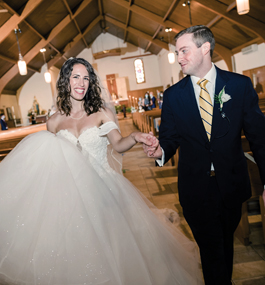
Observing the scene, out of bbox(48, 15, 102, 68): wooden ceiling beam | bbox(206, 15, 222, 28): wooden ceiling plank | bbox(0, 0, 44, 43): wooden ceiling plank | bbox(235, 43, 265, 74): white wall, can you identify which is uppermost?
bbox(48, 15, 102, 68): wooden ceiling beam

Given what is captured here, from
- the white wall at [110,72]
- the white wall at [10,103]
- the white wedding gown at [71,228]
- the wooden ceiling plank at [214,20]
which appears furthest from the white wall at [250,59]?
the white wall at [10,103]

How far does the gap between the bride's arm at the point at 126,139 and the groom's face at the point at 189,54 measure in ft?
1.42

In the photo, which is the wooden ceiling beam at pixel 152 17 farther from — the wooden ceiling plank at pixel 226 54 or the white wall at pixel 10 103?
the white wall at pixel 10 103

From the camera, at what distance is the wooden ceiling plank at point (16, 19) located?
8.03m

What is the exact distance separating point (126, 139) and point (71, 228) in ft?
2.26

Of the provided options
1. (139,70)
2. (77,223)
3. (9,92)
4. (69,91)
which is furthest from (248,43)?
(9,92)

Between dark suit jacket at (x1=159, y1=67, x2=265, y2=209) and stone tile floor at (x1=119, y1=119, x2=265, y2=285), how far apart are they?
2.63 feet

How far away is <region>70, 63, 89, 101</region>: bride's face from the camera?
2039 mm

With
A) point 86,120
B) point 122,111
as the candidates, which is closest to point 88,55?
point 122,111

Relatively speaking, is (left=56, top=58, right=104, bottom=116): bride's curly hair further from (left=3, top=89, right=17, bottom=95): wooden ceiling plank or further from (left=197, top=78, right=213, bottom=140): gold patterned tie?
(left=3, top=89, right=17, bottom=95): wooden ceiling plank

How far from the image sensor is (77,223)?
1.48 metres

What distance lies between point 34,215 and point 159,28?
41.4 ft

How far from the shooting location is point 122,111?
2000 cm

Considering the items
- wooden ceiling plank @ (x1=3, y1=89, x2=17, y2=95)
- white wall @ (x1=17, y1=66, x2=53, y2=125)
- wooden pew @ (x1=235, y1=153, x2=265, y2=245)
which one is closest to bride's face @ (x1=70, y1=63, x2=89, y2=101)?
wooden pew @ (x1=235, y1=153, x2=265, y2=245)
